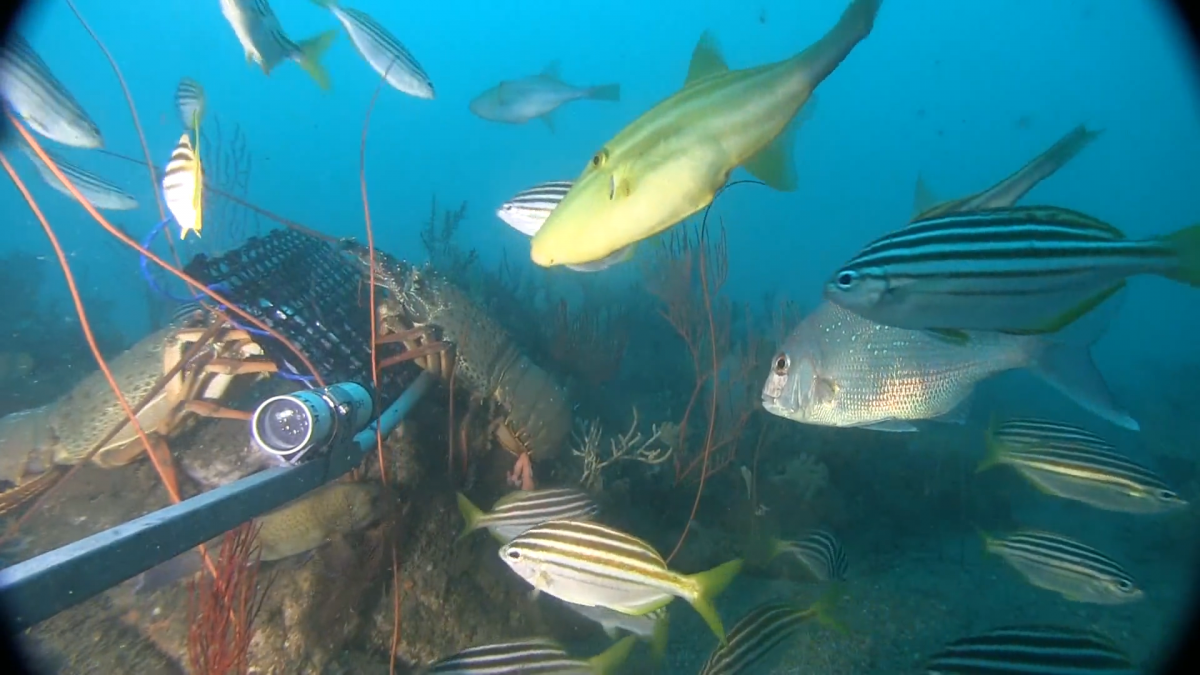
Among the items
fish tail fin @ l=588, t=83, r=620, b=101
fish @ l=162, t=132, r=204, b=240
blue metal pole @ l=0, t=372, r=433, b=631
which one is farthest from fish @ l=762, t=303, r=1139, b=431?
fish tail fin @ l=588, t=83, r=620, b=101

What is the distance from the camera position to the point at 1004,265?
6.48 ft

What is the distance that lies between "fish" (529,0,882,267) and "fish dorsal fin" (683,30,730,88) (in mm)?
229

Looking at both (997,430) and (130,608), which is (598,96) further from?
(130,608)

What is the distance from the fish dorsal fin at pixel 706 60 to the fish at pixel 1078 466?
3991mm

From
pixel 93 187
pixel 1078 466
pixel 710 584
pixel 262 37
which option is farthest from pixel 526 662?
pixel 93 187

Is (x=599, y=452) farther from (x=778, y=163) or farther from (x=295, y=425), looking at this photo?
(x=778, y=163)

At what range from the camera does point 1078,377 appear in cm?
274

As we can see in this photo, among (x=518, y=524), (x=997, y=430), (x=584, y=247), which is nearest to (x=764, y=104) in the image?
(x=584, y=247)

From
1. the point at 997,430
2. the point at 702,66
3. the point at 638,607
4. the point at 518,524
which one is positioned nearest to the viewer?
the point at 702,66

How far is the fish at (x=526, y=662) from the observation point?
8.61ft

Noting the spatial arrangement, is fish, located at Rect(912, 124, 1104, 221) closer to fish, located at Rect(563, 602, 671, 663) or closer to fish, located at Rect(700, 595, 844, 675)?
fish, located at Rect(700, 595, 844, 675)

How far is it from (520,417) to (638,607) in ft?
6.86

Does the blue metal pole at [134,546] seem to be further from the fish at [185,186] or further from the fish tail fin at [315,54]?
the fish tail fin at [315,54]

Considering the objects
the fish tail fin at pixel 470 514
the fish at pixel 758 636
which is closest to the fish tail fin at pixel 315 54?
the fish tail fin at pixel 470 514
